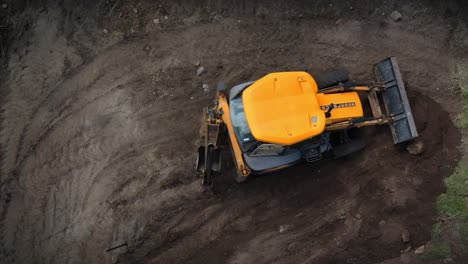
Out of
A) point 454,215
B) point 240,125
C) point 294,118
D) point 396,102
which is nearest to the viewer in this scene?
point 294,118

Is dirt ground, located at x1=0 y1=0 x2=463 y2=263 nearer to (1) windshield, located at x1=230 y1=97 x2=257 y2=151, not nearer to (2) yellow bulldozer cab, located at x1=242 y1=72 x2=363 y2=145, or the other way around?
(1) windshield, located at x1=230 y1=97 x2=257 y2=151

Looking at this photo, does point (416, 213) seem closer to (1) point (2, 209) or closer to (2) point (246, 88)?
(2) point (246, 88)

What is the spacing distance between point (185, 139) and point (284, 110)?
2.51 metres

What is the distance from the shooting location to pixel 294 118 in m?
6.92

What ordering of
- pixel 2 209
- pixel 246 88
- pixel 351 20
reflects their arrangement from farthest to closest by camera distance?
pixel 351 20, pixel 2 209, pixel 246 88

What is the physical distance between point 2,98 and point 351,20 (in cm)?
760

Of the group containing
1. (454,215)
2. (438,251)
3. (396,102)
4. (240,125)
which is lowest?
(438,251)

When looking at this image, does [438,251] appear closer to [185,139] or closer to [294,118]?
[294,118]

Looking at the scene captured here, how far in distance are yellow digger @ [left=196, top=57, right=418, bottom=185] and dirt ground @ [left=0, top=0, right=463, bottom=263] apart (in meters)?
0.54

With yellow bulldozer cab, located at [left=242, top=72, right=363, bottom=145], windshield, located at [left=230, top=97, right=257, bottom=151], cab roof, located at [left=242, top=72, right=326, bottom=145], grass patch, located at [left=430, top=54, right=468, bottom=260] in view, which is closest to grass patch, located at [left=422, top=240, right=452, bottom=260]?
grass patch, located at [left=430, top=54, right=468, bottom=260]

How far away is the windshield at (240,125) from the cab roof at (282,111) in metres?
0.27

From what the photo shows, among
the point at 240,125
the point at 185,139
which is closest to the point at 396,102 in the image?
the point at 240,125

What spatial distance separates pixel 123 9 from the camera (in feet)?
30.0

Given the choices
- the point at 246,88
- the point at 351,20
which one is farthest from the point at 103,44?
the point at 351,20
